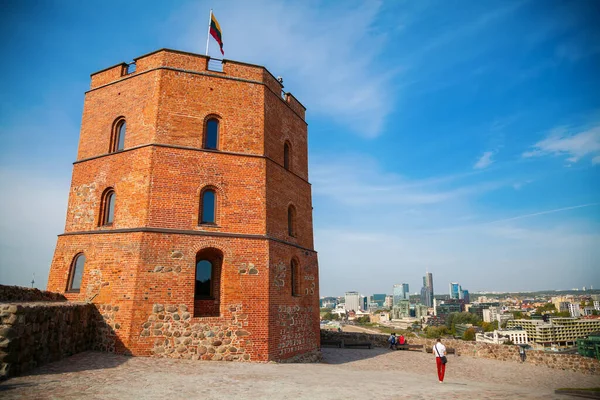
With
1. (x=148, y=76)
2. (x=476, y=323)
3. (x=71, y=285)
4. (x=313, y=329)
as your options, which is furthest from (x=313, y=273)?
(x=476, y=323)

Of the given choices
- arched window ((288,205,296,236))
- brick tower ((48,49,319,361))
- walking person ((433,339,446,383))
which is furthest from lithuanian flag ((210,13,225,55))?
walking person ((433,339,446,383))

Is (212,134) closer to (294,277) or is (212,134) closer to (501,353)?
(294,277)

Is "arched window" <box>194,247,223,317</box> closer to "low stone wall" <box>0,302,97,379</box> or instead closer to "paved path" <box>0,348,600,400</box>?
"paved path" <box>0,348,600,400</box>

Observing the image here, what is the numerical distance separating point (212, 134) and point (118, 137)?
354 cm

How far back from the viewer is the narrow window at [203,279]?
487 inches

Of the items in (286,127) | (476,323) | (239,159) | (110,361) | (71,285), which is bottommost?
(476,323)

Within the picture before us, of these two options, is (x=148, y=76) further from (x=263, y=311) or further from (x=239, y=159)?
(x=263, y=311)

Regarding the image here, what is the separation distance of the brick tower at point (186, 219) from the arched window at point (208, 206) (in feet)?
0.11

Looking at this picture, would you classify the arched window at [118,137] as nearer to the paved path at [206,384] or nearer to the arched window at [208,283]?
the arched window at [208,283]

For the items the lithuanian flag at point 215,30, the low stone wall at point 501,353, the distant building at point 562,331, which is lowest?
the distant building at point 562,331

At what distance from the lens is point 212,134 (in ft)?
44.8

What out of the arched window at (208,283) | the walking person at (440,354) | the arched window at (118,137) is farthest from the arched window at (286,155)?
the walking person at (440,354)

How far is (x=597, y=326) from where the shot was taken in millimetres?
116000

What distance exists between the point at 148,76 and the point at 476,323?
16445 cm
